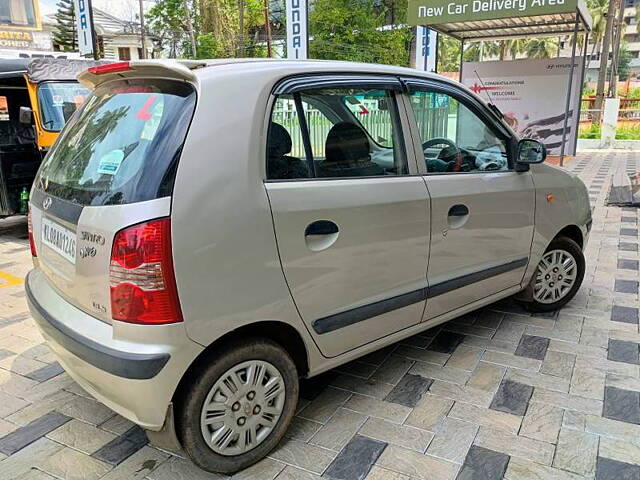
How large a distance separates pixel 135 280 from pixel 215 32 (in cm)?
2956

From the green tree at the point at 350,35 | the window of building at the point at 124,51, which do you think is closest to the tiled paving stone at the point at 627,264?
the green tree at the point at 350,35

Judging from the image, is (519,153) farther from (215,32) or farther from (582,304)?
(215,32)

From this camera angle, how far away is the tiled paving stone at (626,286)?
4.38 metres

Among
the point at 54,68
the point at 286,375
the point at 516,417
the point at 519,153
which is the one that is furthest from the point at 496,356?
the point at 54,68

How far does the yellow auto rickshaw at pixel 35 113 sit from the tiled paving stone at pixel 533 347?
18.8ft

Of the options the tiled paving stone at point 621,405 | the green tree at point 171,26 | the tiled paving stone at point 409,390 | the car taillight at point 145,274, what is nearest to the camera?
the car taillight at point 145,274

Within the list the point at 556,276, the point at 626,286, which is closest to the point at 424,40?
the point at 626,286

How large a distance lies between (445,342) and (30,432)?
2465 mm

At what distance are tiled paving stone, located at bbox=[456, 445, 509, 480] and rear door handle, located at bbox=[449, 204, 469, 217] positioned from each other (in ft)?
3.94

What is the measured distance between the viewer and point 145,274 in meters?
1.85

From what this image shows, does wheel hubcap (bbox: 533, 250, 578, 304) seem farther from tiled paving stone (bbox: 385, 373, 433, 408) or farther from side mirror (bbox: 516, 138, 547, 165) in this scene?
tiled paving stone (bbox: 385, 373, 433, 408)

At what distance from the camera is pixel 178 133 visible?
1.95 m

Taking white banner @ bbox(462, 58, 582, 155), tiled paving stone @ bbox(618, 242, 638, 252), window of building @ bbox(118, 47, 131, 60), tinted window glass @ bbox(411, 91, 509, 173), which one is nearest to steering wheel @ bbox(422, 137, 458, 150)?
tinted window glass @ bbox(411, 91, 509, 173)

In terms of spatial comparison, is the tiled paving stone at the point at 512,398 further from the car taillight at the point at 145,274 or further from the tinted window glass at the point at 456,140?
the car taillight at the point at 145,274
